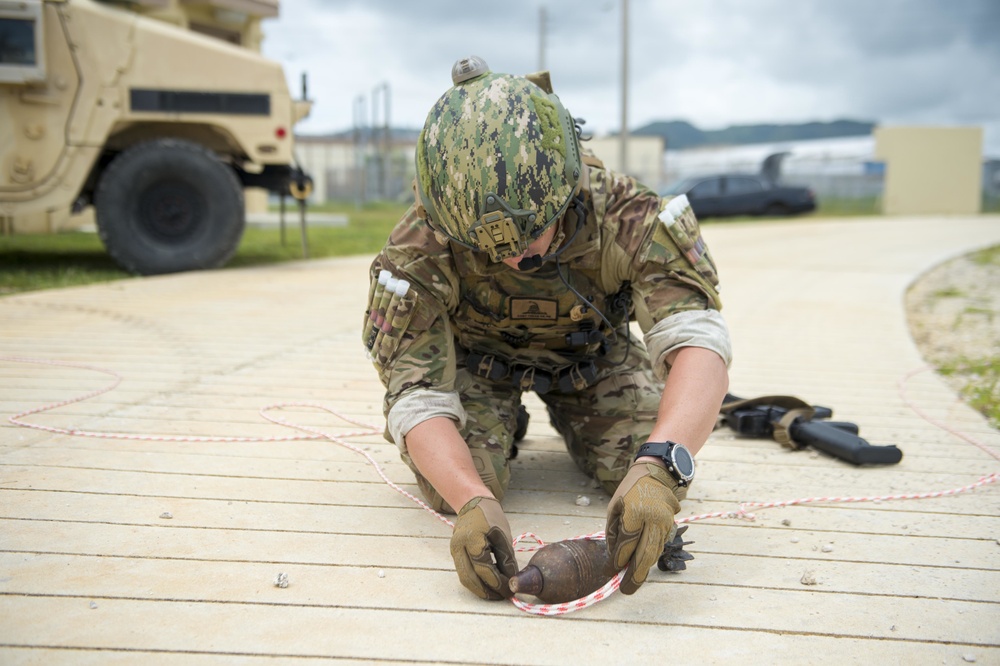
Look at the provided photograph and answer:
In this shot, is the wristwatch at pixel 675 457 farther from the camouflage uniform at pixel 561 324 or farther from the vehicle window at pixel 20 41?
the vehicle window at pixel 20 41

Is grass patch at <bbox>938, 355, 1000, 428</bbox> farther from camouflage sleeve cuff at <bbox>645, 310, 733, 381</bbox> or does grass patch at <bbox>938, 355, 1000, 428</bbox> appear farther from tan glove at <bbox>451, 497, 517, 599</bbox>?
tan glove at <bbox>451, 497, 517, 599</bbox>

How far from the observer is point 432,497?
244cm

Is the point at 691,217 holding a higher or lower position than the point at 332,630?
higher

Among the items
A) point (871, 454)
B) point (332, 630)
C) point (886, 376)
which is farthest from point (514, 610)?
point (886, 376)

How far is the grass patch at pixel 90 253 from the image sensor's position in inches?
292

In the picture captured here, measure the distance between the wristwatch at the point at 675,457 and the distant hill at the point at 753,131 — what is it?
104148 mm

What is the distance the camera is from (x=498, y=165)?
2143mm

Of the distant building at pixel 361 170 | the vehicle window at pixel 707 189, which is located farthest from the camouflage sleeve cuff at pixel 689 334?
the distant building at pixel 361 170

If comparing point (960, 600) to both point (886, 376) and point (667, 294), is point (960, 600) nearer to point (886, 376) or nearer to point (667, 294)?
point (667, 294)

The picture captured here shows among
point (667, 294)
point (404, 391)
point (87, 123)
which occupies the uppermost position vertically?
point (87, 123)

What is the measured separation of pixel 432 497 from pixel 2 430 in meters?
1.59

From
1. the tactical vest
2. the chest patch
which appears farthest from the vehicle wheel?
the chest patch

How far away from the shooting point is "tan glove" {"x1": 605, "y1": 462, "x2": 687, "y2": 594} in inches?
74.4

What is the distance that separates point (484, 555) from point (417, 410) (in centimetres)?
52
